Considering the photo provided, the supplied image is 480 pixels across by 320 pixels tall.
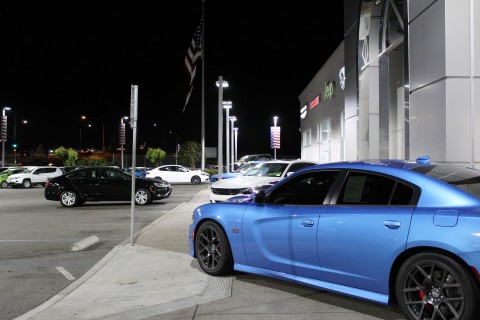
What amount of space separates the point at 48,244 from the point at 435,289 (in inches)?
292

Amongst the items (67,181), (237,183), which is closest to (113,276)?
(237,183)

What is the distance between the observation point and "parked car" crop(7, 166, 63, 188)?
1257 inches

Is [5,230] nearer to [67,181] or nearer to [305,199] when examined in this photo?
[67,181]

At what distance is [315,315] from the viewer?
15.1 ft

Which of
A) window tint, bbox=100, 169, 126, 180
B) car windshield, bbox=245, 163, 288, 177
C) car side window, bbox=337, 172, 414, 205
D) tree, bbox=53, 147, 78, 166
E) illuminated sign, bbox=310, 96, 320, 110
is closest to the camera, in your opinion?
car side window, bbox=337, 172, 414, 205

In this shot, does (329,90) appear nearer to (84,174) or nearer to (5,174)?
(84,174)

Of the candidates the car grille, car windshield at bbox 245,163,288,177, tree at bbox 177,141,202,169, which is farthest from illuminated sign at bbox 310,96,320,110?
tree at bbox 177,141,202,169

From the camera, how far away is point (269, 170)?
42.5ft

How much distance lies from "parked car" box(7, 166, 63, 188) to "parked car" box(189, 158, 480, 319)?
29890mm

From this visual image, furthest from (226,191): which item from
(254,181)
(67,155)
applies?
(67,155)

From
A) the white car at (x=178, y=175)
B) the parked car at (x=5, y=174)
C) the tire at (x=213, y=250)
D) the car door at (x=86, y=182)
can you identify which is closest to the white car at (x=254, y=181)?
the tire at (x=213, y=250)

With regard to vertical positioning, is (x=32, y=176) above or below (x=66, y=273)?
above

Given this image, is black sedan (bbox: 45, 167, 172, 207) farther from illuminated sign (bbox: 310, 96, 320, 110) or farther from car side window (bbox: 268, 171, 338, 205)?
illuminated sign (bbox: 310, 96, 320, 110)

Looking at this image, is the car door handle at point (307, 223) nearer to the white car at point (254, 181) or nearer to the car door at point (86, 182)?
the white car at point (254, 181)
